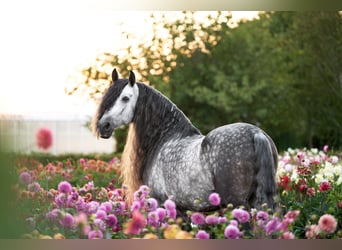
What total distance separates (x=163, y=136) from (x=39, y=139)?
228 centimetres

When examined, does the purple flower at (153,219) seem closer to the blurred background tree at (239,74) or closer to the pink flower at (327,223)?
the pink flower at (327,223)

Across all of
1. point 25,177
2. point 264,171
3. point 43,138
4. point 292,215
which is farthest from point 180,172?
point 25,177

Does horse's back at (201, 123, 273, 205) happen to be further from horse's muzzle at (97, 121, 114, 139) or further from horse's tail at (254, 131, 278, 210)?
horse's muzzle at (97, 121, 114, 139)

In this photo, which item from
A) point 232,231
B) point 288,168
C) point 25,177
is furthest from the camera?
point 288,168

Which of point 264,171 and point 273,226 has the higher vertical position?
point 264,171

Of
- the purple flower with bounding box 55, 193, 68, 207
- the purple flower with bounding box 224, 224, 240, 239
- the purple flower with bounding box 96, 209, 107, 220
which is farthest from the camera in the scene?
the purple flower with bounding box 55, 193, 68, 207

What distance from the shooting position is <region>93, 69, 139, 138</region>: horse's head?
428 centimetres

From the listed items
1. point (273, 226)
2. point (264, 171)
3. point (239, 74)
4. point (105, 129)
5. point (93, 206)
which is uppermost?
point (239, 74)

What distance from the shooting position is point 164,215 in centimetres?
329

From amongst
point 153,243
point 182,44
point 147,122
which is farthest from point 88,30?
point 153,243

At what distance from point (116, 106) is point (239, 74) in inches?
480

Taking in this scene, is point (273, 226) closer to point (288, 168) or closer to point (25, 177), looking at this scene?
point (25, 177)

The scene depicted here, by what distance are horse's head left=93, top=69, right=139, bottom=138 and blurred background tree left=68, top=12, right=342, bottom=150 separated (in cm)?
929

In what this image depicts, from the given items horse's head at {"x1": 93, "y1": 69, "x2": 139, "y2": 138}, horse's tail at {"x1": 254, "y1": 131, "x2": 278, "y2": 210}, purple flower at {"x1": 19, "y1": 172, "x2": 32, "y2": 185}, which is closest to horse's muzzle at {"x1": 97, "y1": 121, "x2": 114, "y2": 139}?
horse's head at {"x1": 93, "y1": 69, "x2": 139, "y2": 138}
